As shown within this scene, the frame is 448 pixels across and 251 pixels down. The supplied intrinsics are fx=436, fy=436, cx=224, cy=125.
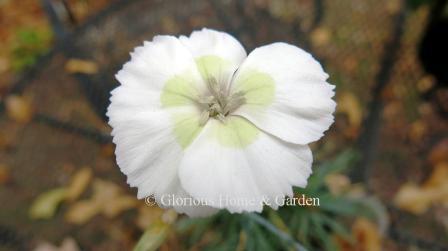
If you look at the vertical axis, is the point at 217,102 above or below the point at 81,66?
below


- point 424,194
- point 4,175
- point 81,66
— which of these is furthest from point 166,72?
point 424,194

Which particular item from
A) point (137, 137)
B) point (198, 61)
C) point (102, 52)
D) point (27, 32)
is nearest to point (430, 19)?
point (102, 52)

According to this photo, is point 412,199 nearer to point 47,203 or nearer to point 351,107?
point 351,107

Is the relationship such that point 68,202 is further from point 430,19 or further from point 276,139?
point 430,19

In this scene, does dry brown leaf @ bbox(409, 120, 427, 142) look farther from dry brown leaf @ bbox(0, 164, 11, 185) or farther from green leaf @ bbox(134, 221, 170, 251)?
dry brown leaf @ bbox(0, 164, 11, 185)

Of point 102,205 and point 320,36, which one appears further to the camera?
point 320,36

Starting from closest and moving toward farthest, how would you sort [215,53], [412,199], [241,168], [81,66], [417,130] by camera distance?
[241,168], [215,53], [81,66], [412,199], [417,130]
